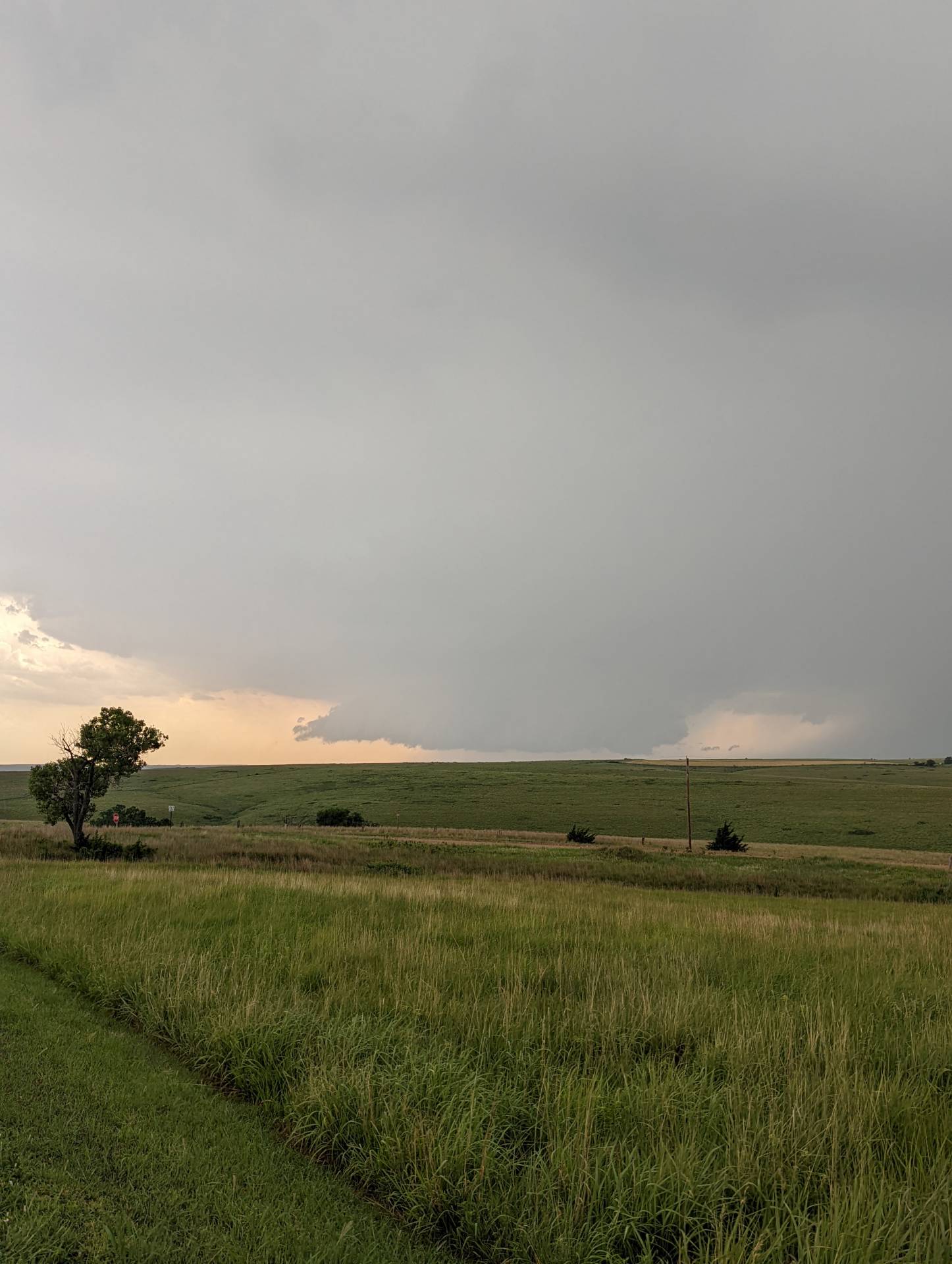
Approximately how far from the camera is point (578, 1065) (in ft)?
22.7

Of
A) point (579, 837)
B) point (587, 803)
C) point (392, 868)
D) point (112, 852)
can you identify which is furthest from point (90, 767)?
point (587, 803)

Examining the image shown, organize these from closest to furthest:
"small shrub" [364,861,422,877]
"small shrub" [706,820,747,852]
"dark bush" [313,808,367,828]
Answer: "small shrub" [364,861,422,877]
"small shrub" [706,820,747,852]
"dark bush" [313,808,367,828]

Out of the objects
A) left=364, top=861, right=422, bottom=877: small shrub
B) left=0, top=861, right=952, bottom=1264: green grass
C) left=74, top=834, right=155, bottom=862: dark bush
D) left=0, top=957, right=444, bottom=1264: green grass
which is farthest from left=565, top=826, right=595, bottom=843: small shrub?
left=0, top=957, right=444, bottom=1264: green grass

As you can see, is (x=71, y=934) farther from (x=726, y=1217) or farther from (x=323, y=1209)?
(x=726, y=1217)

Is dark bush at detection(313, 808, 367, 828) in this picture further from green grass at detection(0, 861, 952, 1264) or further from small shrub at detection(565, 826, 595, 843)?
green grass at detection(0, 861, 952, 1264)

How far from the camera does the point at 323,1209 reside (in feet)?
16.3

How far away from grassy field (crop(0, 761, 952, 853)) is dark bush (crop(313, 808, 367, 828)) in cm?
378

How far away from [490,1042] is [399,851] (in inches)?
1534

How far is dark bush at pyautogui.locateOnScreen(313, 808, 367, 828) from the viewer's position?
76.6 meters

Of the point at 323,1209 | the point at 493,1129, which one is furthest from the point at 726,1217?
the point at 323,1209

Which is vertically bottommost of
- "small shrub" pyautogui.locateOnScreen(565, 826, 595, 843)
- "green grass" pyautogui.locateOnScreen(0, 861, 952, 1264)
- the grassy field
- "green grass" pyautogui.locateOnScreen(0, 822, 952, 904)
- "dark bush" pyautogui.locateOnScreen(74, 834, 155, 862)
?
the grassy field

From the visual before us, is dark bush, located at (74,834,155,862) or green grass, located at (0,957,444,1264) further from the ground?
green grass, located at (0,957,444,1264)

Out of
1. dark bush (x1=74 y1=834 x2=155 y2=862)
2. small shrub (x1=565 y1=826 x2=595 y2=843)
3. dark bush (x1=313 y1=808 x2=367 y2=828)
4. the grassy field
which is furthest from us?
dark bush (x1=313 y1=808 x2=367 y2=828)

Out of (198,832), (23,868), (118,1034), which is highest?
(118,1034)
